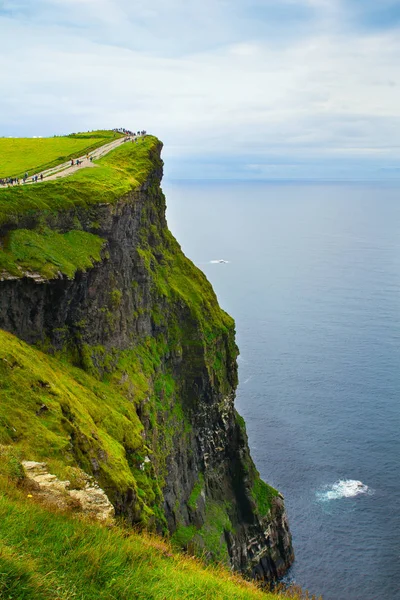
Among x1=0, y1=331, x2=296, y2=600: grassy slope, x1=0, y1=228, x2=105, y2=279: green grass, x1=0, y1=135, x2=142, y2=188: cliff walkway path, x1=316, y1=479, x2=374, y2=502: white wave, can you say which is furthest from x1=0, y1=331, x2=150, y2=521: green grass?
x1=316, y1=479, x2=374, y2=502: white wave

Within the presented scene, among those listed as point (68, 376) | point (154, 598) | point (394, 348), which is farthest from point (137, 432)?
point (394, 348)

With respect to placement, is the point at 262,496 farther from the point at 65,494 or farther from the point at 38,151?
the point at 65,494

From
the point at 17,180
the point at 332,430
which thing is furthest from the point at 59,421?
the point at 332,430

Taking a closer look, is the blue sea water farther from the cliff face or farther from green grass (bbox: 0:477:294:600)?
green grass (bbox: 0:477:294:600)

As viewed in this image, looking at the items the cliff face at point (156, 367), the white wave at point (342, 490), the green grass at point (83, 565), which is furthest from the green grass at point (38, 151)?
the white wave at point (342, 490)

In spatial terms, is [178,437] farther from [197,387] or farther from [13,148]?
[13,148]

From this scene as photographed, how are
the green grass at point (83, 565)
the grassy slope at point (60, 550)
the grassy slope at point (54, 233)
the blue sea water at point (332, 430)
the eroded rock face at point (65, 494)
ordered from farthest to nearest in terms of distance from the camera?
the blue sea water at point (332, 430)
the grassy slope at point (54, 233)
the eroded rock face at point (65, 494)
the grassy slope at point (60, 550)
the green grass at point (83, 565)

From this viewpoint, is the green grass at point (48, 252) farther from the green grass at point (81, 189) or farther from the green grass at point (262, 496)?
the green grass at point (262, 496)
